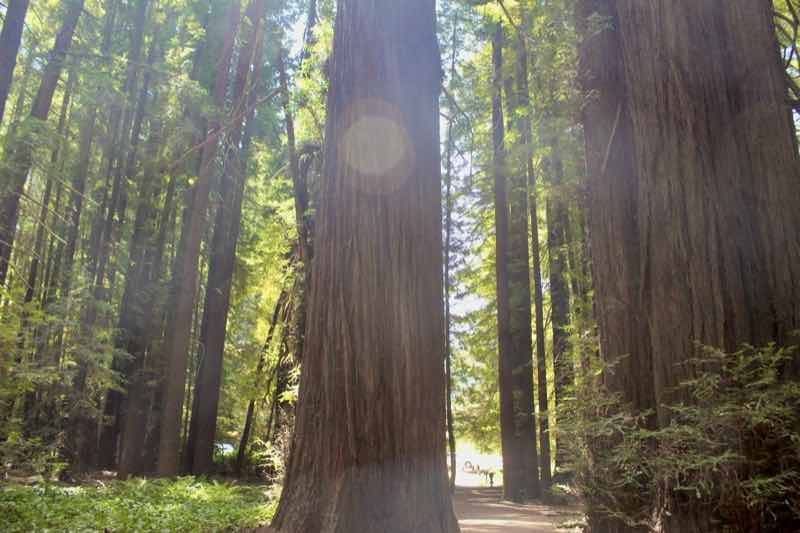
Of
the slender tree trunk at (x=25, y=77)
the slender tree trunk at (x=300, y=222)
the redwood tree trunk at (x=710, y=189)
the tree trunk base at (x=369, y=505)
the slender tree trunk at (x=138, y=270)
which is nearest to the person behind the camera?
the tree trunk base at (x=369, y=505)

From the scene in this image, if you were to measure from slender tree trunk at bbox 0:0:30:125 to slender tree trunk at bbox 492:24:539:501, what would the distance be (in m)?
8.90

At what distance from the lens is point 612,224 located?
580 centimetres

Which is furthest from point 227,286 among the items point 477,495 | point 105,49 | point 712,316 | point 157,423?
point 712,316

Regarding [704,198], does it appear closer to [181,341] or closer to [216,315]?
[181,341]

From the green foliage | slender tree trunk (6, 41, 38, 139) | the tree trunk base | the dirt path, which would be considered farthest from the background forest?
the tree trunk base

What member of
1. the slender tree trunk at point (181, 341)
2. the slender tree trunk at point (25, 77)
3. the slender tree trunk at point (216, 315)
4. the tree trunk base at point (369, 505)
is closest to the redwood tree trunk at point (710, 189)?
the tree trunk base at point (369, 505)

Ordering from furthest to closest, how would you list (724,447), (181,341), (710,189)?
(181,341) < (710,189) < (724,447)

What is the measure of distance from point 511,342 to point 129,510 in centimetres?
955

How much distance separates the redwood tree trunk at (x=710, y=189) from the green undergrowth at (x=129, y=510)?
487cm

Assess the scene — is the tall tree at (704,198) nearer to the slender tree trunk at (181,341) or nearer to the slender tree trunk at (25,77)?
the slender tree trunk at (181,341)

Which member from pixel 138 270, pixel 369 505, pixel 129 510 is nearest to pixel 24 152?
pixel 138 270

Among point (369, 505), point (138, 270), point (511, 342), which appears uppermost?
point (138, 270)

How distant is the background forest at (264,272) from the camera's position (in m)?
4.75

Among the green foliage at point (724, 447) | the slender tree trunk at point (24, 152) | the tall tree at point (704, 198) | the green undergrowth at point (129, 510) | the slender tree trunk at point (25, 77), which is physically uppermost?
the slender tree trunk at point (25, 77)
